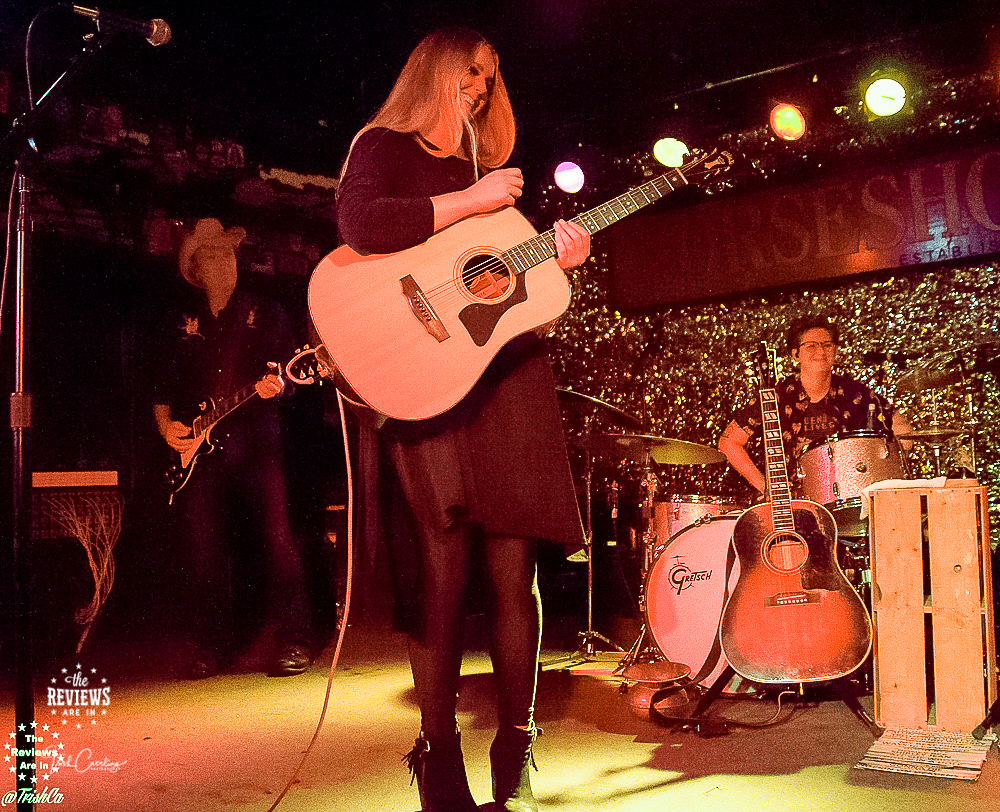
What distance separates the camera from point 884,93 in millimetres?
4730

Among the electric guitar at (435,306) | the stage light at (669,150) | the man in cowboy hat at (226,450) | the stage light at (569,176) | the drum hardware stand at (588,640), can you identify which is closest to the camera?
the electric guitar at (435,306)

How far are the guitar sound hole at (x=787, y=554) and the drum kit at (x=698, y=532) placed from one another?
0.13 metres

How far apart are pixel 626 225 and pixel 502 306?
414cm

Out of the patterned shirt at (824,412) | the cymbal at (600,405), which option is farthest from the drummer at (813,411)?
the cymbal at (600,405)

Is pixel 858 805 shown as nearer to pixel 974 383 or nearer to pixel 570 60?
pixel 974 383

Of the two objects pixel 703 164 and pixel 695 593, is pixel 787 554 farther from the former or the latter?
pixel 703 164

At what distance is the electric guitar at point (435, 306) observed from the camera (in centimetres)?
189

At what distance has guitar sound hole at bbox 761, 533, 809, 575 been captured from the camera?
3.15 m

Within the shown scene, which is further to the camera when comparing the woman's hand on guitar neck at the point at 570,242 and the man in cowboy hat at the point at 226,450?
the man in cowboy hat at the point at 226,450

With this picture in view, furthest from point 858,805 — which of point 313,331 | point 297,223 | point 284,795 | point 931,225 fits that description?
point 297,223

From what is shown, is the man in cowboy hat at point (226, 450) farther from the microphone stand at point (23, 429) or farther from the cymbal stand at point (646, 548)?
the microphone stand at point (23, 429)

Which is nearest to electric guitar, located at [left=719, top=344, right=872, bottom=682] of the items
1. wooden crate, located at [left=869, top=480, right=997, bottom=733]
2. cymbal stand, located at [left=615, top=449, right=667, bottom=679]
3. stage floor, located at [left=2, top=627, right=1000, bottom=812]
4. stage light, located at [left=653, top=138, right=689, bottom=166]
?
wooden crate, located at [left=869, top=480, right=997, bottom=733]

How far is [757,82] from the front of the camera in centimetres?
511

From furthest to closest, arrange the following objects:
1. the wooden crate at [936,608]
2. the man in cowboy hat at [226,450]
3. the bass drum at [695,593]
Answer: the man in cowboy hat at [226,450]
the bass drum at [695,593]
the wooden crate at [936,608]
